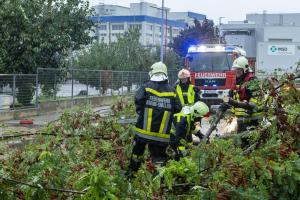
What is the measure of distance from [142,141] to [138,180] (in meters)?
2.42

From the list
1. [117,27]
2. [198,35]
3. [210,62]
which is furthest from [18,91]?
[117,27]

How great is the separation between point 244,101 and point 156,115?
1.00m

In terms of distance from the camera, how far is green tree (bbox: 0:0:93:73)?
18.6 m

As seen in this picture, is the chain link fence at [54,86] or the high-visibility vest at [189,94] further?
the chain link fence at [54,86]

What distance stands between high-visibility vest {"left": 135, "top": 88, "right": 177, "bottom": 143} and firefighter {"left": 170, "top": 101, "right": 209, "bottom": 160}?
0.17 meters

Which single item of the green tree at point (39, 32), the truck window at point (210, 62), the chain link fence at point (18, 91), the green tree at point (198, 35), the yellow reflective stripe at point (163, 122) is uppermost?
the green tree at point (198, 35)

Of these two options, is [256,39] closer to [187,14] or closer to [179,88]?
[187,14]


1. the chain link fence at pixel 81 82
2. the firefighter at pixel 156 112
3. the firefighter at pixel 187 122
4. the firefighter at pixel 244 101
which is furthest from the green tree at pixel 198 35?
the firefighter at pixel 156 112

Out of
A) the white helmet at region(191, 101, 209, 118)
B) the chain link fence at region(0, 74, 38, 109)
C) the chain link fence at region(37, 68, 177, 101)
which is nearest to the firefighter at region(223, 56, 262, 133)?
the white helmet at region(191, 101, 209, 118)

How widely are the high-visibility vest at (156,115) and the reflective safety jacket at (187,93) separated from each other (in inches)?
117

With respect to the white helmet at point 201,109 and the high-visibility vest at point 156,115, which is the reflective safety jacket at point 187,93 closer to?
the high-visibility vest at point 156,115

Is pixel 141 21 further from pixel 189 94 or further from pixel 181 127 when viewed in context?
pixel 181 127

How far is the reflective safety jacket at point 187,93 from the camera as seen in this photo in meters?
9.43

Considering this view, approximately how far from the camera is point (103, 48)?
112 feet
